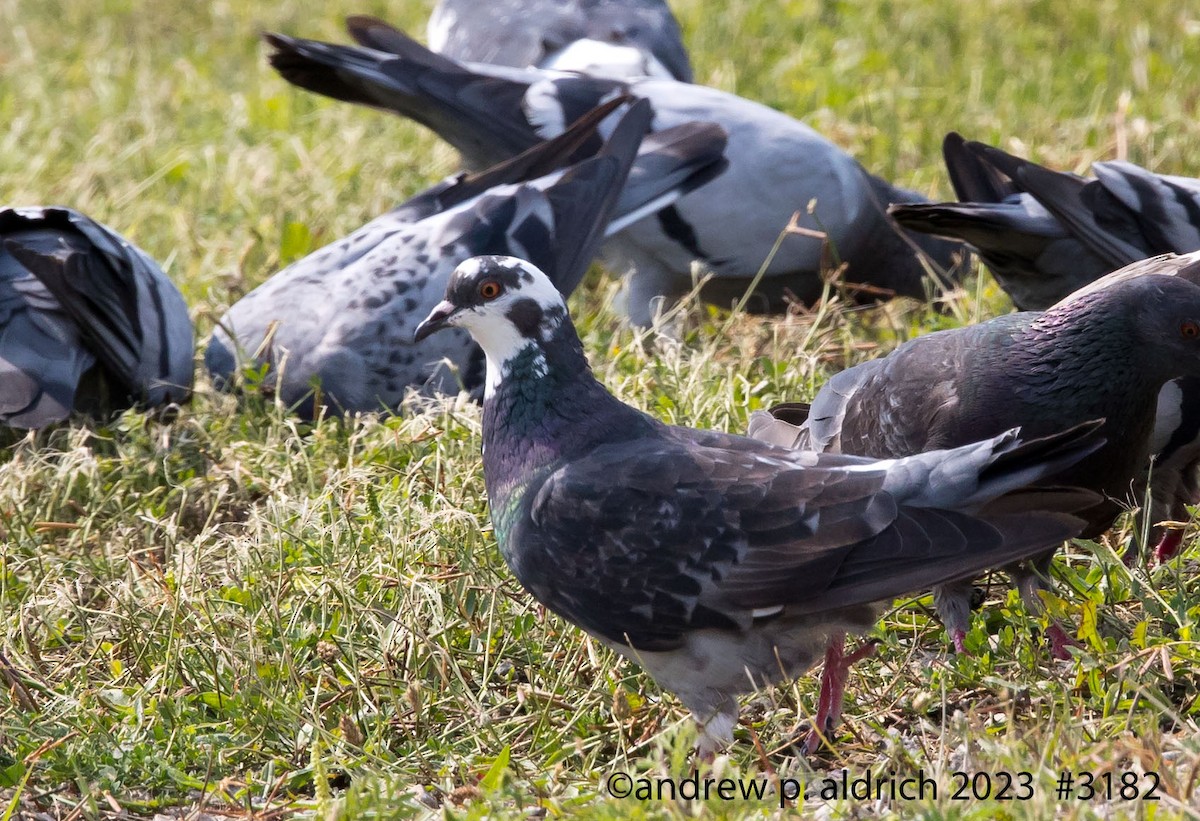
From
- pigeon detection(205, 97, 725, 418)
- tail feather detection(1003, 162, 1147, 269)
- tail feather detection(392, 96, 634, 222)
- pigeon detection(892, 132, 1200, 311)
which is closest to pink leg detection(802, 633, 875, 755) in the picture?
pigeon detection(892, 132, 1200, 311)

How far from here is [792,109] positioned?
7.49m

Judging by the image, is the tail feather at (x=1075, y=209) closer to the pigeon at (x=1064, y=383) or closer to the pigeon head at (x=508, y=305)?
the pigeon at (x=1064, y=383)

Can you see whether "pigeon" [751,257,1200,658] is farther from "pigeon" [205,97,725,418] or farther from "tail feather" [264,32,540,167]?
"tail feather" [264,32,540,167]

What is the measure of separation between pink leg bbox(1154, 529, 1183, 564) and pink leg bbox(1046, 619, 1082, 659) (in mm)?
663

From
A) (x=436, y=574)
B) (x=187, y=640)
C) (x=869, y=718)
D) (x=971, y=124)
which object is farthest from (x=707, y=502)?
(x=971, y=124)

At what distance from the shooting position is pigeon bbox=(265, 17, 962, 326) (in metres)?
5.80

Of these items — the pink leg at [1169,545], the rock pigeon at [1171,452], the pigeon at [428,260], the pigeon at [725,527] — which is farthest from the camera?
the pigeon at [428,260]

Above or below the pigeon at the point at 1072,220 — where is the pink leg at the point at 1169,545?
below

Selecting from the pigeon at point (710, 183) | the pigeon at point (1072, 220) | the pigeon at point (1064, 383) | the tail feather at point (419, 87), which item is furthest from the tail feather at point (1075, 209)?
the tail feather at point (419, 87)

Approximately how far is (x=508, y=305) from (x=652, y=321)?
238 cm

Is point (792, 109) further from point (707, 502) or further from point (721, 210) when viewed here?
point (707, 502)

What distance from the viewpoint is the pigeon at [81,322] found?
15.7 feet

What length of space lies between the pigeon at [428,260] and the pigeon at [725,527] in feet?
5.04

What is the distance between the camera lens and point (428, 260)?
5277mm
